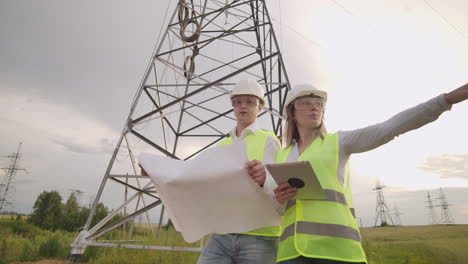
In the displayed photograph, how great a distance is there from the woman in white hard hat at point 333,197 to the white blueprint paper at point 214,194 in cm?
22

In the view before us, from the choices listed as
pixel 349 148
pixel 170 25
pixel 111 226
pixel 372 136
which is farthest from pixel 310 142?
pixel 170 25

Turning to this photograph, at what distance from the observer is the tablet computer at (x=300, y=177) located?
4.63 feet

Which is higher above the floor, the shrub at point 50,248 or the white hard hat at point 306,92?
the white hard hat at point 306,92

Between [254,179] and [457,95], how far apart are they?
1117mm

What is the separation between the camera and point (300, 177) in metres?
1.48

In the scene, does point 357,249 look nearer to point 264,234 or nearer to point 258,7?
point 264,234

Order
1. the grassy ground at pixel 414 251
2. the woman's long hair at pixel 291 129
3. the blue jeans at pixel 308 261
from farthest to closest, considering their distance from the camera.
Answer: the grassy ground at pixel 414 251 < the woman's long hair at pixel 291 129 < the blue jeans at pixel 308 261

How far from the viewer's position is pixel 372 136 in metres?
1.46

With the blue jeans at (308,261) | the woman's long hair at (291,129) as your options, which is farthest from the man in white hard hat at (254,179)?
the blue jeans at (308,261)

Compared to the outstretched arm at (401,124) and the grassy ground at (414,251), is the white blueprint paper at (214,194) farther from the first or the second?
the grassy ground at (414,251)

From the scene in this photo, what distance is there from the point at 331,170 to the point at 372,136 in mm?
286

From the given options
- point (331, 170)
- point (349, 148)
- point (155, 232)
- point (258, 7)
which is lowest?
point (155, 232)

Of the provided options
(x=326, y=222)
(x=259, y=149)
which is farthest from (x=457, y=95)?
(x=259, y=149)

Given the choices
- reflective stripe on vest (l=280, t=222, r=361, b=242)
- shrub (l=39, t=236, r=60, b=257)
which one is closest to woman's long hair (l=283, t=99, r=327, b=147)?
reflective stripe on vest (l=280, t=222, r=361, b=242)
